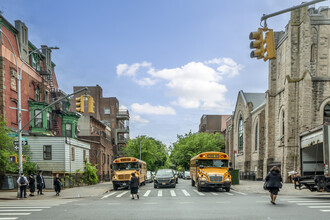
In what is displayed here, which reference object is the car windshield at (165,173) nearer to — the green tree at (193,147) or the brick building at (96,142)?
the brick building at (96,142)

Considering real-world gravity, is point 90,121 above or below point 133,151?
above

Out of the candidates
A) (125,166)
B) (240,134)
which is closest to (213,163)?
(125,166)

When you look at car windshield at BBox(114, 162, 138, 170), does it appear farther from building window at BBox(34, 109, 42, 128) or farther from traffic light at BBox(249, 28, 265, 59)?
traffic light at BBox(249, 28, 265, 59)

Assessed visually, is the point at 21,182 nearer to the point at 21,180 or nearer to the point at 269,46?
the point at 21,180

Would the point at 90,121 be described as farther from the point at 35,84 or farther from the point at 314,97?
the point at 314,97

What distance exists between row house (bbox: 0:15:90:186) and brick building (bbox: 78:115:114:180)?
3.80m

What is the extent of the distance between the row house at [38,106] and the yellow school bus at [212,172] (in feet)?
43.8

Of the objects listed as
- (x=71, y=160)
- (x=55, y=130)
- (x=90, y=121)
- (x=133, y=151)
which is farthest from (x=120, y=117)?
(x=71, y=160)

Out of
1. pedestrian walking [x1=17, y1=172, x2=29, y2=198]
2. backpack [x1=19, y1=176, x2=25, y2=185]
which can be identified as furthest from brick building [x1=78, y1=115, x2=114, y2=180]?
backpack [x1=19, y1=176, x2=25, y2=185]

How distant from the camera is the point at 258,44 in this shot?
367 inches

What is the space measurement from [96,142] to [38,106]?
10822 millimetres

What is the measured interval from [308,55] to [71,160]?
992 inches

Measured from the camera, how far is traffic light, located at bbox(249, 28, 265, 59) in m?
9.30

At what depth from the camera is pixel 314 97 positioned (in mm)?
34062
